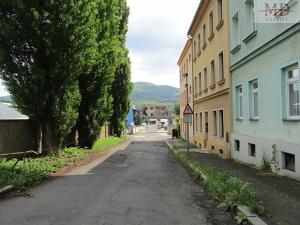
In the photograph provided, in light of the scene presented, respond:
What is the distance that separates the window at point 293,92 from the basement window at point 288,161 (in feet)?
3.49

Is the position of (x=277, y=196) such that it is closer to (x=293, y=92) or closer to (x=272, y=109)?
(x=293, y=92)

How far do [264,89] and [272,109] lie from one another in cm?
103

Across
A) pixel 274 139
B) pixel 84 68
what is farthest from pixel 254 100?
pixel 84 68

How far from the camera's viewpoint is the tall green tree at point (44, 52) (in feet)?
58.0

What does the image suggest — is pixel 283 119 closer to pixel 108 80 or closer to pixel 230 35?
pixel 230 35

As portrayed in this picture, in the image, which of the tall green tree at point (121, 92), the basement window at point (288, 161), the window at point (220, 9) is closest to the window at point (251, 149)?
the basement window at point (288, 161)

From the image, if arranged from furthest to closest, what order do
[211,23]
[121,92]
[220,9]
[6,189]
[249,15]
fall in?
1. [121,92]
2. [211,23]
3. [220,9]
4. [249,15]
5. [6,189]

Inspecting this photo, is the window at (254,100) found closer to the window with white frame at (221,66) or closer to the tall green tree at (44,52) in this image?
the window with white frame at (221,66)

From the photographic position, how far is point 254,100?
1639cm

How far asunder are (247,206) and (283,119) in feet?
17.3
